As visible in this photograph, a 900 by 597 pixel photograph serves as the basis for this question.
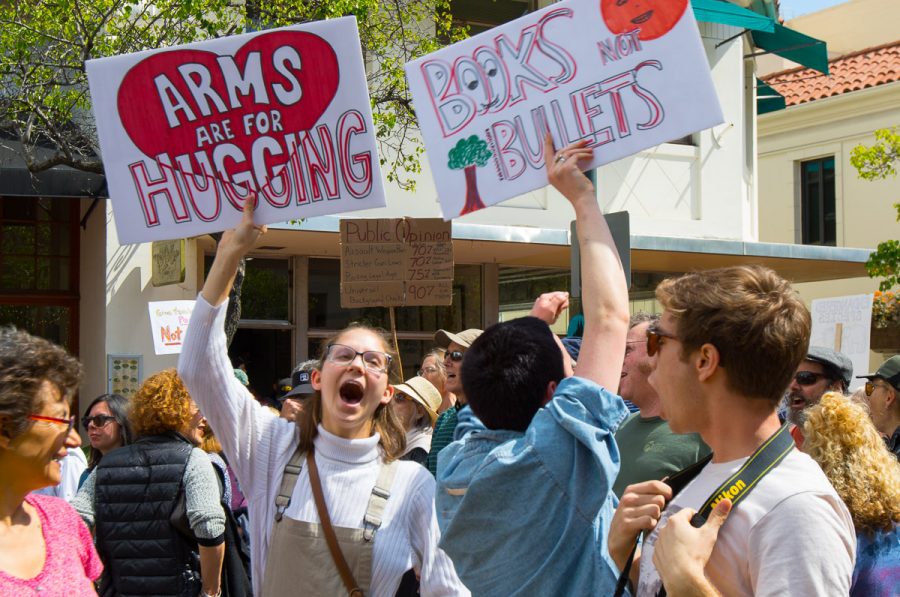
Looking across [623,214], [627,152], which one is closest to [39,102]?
[623,214]

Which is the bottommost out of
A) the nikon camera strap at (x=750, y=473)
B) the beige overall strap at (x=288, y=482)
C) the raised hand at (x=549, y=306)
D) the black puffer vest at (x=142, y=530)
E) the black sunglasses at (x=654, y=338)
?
the black puffer vest at (x=142, y=530)

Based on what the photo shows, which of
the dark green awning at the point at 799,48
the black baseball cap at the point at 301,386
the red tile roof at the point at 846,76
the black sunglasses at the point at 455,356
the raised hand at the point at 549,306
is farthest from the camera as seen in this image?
the red tile roof at the point at 846,76

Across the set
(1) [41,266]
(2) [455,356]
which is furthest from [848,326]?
(1) [41,266]

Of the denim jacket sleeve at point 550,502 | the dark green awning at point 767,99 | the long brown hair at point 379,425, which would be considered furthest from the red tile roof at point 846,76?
the denim jacket sleeve at point 550,502

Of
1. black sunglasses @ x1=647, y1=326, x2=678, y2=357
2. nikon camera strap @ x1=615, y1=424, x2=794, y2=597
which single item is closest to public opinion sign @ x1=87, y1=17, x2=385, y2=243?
black sunglasses @ x1=647, y1=326, x2=678, y2=357

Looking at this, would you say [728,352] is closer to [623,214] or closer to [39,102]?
[623,214]

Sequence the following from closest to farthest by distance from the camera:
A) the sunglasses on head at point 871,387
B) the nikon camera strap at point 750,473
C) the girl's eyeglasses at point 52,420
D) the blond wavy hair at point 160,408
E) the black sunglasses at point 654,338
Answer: the nikon camera strap at point 750,473, the black sunglasses at point 654,338, the girl's eyeglasses at point 52,420, the blond wavy hair at point 160,408, the sunglasses on head at point 871,387

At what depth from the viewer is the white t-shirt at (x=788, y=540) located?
1.94 metres

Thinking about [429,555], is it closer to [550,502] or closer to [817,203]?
[550,502]

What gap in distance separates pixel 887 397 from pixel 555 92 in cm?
313

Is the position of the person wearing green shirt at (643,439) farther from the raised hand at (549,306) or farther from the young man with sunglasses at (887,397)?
the young man with sunglasses at (887,397)

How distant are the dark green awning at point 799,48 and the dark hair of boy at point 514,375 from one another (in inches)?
516

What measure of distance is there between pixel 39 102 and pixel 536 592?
349 inches

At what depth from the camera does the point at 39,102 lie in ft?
33.2
